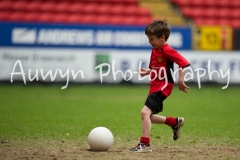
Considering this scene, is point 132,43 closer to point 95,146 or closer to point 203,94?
point 203,94

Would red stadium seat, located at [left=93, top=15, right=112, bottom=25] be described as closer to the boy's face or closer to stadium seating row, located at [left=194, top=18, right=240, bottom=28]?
stadium seating row, located at [left=194, top=18, right=240, bottom=28]

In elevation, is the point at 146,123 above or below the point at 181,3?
below

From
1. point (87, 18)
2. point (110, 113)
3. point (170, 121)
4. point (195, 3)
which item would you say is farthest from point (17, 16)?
point (170, 121)

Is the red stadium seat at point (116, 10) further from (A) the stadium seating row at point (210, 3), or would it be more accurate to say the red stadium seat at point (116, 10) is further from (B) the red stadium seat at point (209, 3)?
(B) the red stadium seat at point (209, 3)

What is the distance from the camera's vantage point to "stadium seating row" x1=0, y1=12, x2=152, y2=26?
23.1m

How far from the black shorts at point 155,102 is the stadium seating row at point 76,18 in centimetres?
1608

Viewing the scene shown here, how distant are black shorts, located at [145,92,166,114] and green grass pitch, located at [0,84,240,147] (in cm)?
87

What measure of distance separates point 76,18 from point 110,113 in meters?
11.9

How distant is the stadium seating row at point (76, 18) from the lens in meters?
23.1

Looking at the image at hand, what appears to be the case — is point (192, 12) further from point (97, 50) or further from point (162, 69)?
point (162, 69)

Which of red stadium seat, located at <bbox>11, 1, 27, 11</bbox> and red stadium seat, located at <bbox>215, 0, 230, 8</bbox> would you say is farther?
red stadium seat, located at <bbox>215, 0, 230, 8</bbox>

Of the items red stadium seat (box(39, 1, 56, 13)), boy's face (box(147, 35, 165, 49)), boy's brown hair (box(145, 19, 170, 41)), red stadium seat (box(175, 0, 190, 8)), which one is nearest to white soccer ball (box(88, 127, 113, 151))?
boy's face (box(147, 35, 165, 49))

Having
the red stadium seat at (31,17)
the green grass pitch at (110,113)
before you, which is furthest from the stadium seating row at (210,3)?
the red stadium seat at (31,17)

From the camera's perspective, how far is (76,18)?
2350 cm
